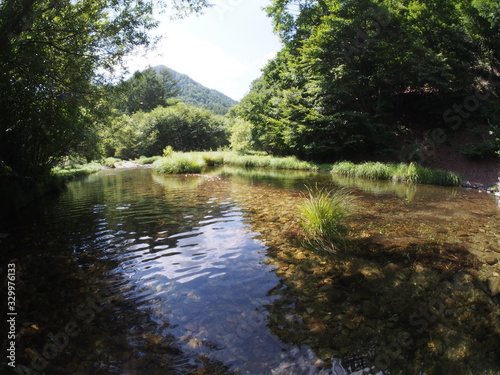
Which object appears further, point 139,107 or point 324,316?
point 139,107

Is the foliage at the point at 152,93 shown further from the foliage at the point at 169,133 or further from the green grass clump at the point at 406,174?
the green grass clump at the point at 406,174

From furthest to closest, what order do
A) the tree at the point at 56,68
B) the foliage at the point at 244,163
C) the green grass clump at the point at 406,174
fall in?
the foliage at the point at 244,163
the green grass clump at the point at 406,174
the tree at the point at 56,68

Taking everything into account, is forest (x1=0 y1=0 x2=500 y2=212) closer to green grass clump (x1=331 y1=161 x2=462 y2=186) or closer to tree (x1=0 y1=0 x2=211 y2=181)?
tree (x1=0 y1=0 x2=211 y2=181)

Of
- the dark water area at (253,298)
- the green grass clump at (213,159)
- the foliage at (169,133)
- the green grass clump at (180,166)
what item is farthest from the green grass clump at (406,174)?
the foliage at (169,133)

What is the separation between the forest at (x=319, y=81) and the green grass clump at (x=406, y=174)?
2.93m

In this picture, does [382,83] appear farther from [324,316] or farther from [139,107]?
[139,107]

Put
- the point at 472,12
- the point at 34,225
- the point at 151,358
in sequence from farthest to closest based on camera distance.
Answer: the point at 472,12 < the point at 34,225 < the point at 151,358

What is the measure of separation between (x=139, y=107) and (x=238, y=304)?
66880mm

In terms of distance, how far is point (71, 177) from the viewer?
2128cm

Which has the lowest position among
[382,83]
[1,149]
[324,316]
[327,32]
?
[324,316]

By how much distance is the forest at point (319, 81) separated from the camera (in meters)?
8.00

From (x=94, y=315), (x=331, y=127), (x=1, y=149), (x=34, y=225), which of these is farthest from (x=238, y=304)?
(x=331, y=127)

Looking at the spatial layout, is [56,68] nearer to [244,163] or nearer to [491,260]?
[491,260]

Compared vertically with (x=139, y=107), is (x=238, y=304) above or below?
below
